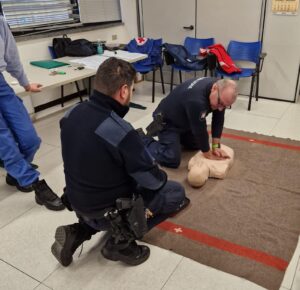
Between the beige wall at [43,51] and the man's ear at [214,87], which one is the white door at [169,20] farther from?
the man's ear at [214,87]

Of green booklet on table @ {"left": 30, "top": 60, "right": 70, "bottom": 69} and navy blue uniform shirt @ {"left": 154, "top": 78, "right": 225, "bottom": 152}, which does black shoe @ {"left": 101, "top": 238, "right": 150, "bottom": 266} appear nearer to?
navy blue uniform shirt @ {"left": 154, "top": 78, "right": 225, "bottom": 152}

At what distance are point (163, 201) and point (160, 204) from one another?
0.08 feet

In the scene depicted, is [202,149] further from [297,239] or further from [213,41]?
[213,41]

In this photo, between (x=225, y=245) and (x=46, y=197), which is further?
(x=46, y=197)

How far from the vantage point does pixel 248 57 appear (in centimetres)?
395

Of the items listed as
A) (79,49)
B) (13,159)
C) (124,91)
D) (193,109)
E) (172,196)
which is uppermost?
(124,91)

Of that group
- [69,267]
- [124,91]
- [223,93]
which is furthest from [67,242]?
[223,93]

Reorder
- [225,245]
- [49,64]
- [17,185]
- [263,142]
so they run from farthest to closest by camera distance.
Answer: [49,64] < [263,142] < [17,185] < [225,245]

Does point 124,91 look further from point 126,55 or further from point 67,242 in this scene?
point 126,55

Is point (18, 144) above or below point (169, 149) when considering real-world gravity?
above

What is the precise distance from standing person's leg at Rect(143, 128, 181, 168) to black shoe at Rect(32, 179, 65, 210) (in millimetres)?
895

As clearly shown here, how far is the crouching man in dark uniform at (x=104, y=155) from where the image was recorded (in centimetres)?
142

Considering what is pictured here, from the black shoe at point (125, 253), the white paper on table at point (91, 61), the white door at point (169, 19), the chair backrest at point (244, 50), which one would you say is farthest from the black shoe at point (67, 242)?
the white door at point (169, 19)

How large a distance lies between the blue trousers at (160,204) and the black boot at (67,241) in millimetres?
66
